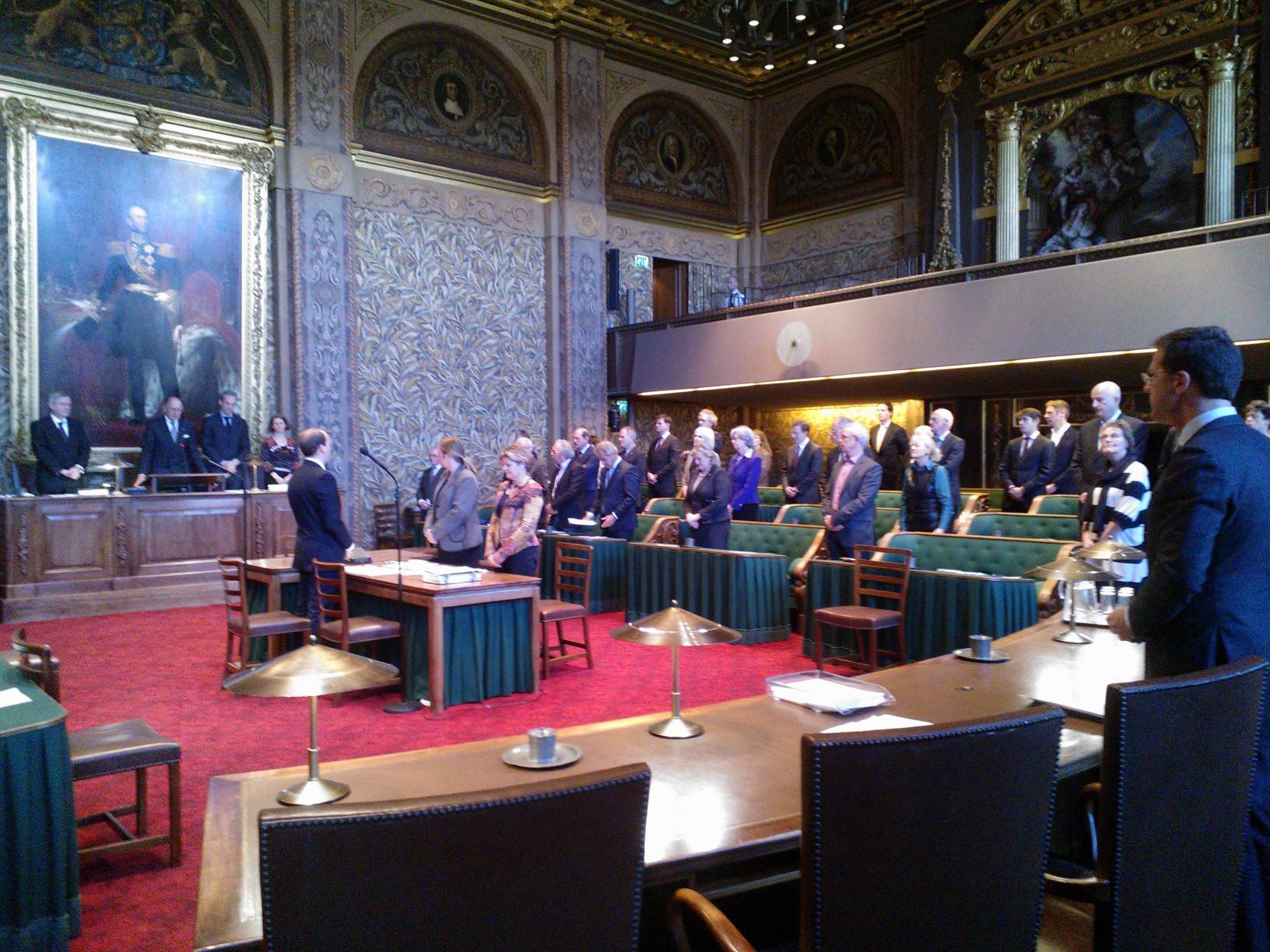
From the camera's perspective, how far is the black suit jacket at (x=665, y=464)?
10891 mm

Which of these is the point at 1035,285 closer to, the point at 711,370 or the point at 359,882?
the point at 711,370

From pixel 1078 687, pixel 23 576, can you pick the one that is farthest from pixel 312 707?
pixel 23 576

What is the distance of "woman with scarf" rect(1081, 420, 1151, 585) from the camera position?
477cm

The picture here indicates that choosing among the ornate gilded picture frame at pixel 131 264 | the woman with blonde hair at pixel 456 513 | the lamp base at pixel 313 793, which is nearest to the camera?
the lamp base at pixel 313 793

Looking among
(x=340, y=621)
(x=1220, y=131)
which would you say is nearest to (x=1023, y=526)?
(x=340, y=621)

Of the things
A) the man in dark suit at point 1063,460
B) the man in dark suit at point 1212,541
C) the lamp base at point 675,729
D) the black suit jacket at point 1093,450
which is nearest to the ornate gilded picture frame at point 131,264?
the man in dark suit at point 1063,460

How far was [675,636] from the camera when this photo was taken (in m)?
2.39

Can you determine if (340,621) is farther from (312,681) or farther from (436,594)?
(312,681)

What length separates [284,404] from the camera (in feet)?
35.2

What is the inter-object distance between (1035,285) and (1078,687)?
7.85 m

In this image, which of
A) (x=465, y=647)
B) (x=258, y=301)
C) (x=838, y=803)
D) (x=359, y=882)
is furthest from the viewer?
(x=258, y=301)

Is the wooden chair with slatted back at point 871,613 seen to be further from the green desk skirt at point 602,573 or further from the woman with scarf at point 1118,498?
the green desk skirt at point 602,573

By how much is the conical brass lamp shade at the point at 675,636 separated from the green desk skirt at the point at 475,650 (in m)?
2.89

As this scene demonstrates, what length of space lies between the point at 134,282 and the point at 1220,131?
12.0 m
